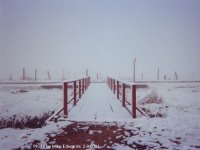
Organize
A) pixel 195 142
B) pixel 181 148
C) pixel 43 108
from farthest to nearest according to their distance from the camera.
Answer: pixel 43 108, pixel 195 142, pixel 181 148

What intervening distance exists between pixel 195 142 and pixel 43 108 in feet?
22.0

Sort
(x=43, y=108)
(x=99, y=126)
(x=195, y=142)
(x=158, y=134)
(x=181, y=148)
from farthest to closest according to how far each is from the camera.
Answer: (x=43, y=108) → (x=99, y=126) → (x=158, y=134) → (x=195, y=142) → (x=181, y=148)

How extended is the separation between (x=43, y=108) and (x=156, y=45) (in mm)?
193064

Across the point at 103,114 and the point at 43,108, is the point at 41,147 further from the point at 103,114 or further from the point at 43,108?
the point at 43,108

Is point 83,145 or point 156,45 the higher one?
point 156,45

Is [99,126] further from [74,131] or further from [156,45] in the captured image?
[156,45]

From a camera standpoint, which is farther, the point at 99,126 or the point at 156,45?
the point at 156,45

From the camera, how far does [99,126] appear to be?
248 inches

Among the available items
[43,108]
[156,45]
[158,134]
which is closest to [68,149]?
[158,134]

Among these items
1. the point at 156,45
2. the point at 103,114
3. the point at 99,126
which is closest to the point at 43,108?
the point at 103,114

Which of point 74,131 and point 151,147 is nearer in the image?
point 151,147

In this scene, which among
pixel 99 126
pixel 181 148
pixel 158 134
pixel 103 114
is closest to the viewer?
pixel 181 148

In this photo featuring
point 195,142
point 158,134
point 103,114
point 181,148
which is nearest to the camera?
point 181,148

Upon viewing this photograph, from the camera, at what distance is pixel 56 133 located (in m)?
5.68
